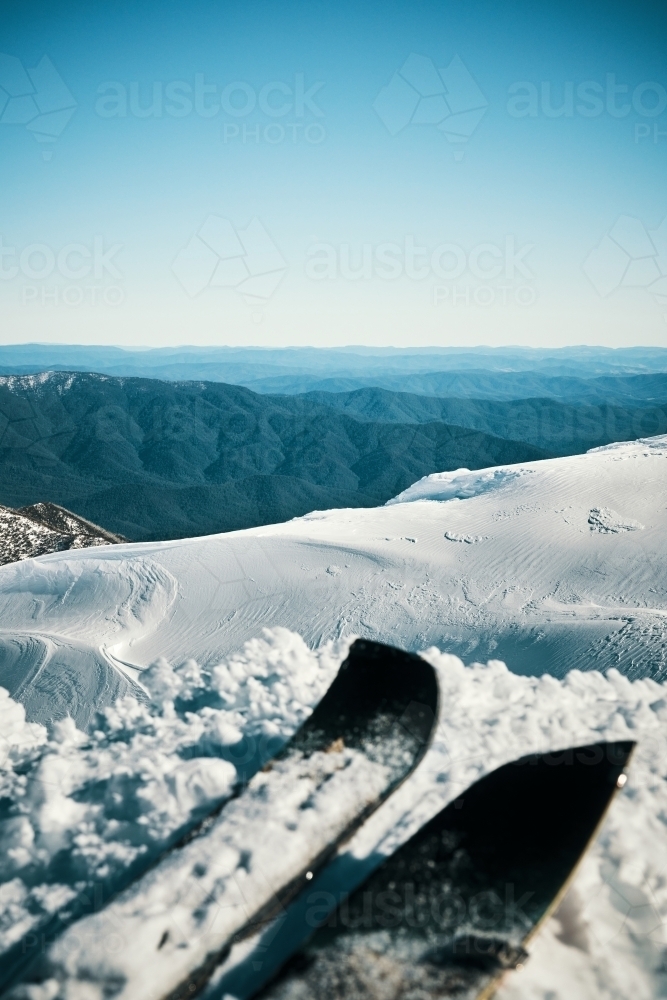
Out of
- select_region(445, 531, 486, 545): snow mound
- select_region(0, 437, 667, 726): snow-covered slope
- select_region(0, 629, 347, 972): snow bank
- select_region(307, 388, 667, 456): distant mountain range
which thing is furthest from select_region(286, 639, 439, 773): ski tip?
select_region(307, 388, 667, 456): distant mountain range

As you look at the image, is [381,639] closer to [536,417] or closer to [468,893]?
[468,893]

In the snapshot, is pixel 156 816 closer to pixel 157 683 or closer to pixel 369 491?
pixel 157 683

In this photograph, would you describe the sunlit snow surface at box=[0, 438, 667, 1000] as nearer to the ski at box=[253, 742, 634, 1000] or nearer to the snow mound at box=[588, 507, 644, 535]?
the snow mound at box=[588, 507, 644, 535]

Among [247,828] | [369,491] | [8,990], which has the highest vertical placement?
[247,828]

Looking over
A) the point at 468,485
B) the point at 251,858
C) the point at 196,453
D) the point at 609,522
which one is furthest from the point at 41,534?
the point at 196,453

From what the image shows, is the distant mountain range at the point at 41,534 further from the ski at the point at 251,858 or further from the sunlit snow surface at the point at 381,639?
the ski at the point at 251,858

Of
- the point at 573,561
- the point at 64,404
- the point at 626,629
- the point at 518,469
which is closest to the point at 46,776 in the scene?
the point at 626,629

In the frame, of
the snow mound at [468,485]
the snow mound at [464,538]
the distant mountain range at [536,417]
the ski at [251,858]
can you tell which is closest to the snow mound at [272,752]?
the ski at [251,858]
